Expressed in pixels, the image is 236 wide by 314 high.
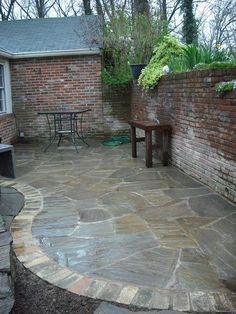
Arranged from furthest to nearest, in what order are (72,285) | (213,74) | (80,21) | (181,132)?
1. (80,21)
2. (181,132)
3. (213,74)
4. (72,285)

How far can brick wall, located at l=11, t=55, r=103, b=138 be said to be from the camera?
30.8 ft

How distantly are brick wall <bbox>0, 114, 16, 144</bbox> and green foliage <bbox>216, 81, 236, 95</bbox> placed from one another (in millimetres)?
5673

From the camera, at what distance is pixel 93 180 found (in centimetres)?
536

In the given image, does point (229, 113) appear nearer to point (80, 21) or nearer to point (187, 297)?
point (187, 297)

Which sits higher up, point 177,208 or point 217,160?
point 217,160

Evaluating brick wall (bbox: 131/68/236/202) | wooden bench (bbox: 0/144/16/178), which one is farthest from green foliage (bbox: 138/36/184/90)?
wooden bench (bbox: 0/144/16/178)

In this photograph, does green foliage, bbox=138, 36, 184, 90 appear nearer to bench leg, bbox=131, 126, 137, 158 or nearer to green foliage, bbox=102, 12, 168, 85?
bench leg, bbox=131, 126, 137, 158

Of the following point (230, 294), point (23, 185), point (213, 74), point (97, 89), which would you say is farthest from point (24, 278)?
point (97, 89)

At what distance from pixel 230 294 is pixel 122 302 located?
70 centimetres

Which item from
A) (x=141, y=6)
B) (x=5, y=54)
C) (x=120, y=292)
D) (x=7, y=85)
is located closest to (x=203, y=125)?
(x=120, y=292)

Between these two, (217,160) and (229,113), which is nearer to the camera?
(229,113)

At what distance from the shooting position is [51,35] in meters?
10.6

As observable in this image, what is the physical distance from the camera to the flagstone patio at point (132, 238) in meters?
2.39

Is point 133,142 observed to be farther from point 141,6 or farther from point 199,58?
point 141,6
